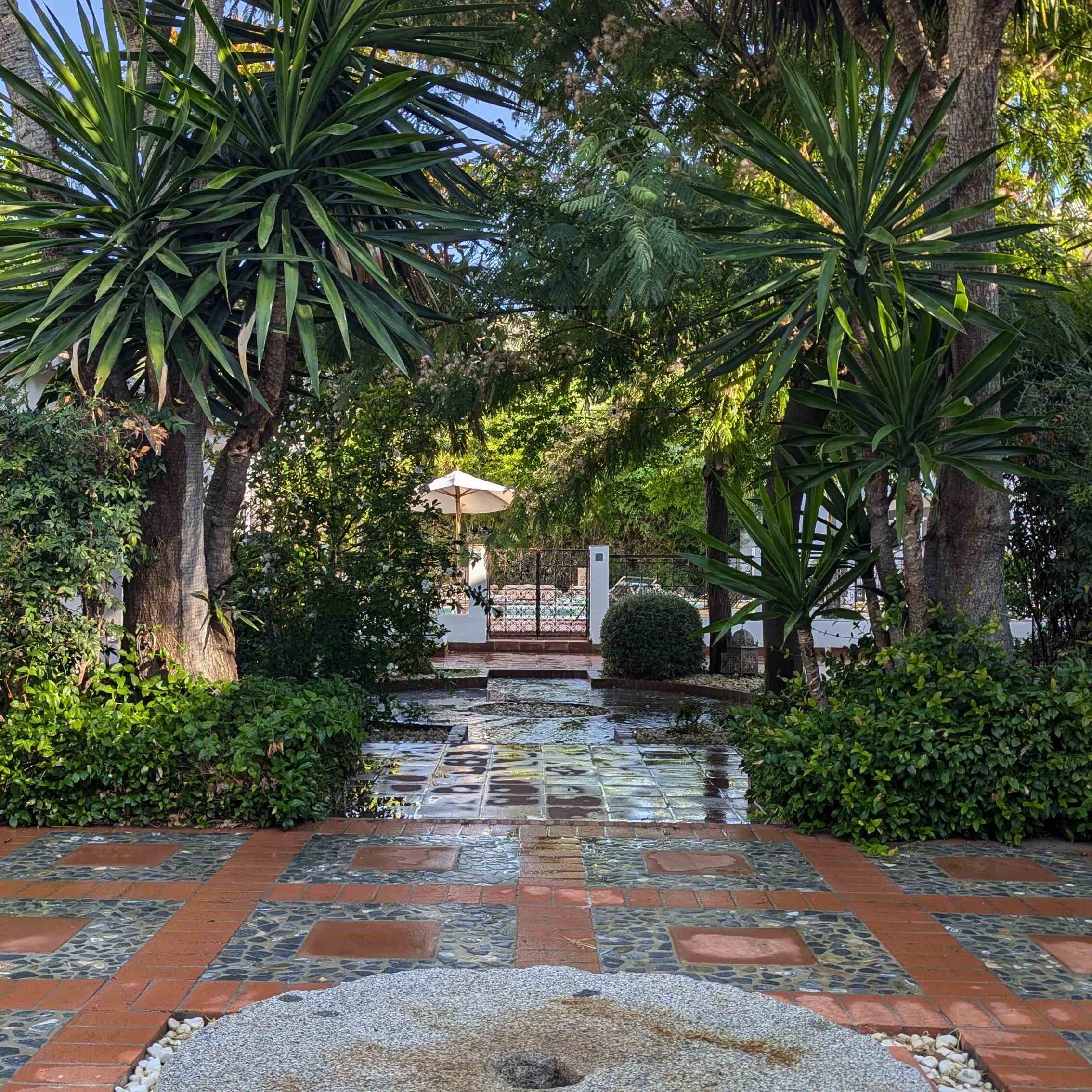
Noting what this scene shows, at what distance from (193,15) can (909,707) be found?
206 inches

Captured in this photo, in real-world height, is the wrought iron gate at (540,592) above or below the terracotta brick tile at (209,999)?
above

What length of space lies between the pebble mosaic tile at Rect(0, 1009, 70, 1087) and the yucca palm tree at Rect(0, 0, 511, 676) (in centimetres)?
294

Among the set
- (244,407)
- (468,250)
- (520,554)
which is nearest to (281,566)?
(244,407)

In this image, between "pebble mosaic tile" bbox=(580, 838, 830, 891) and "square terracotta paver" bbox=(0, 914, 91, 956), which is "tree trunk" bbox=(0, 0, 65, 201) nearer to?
"square terracotta paver" bbox=(0, 914, 91, 956)

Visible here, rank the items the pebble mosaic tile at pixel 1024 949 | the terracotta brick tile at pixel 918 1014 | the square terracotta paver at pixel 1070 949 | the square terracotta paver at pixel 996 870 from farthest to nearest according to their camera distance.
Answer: the square terracotta paver at pixel 996 870, the square terracotta paver at pixel 1070 949, the pebble mosaic tile at pixel 1024 949, the terracotta brick tile at pixel 918 1014

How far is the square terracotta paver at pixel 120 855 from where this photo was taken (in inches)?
211

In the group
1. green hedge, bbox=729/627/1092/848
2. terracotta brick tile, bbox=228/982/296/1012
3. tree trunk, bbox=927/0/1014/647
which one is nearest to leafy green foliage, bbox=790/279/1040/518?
tree trunk, bbox=927/0/1014/647

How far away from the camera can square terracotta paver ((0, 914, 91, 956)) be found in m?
4.26

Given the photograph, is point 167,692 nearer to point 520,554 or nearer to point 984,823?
point 984,823

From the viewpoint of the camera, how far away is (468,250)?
30.1 ft

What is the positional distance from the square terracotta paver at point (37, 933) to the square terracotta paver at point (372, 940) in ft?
2.94

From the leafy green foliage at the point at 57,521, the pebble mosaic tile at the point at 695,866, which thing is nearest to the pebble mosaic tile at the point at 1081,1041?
the pebble mosaic tile at the point at 695,866

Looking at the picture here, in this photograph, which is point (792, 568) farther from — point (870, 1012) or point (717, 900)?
point (870, 1012)

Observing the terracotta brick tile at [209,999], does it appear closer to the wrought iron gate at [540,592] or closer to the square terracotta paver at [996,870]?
the square terracotta paver at [996,870]
